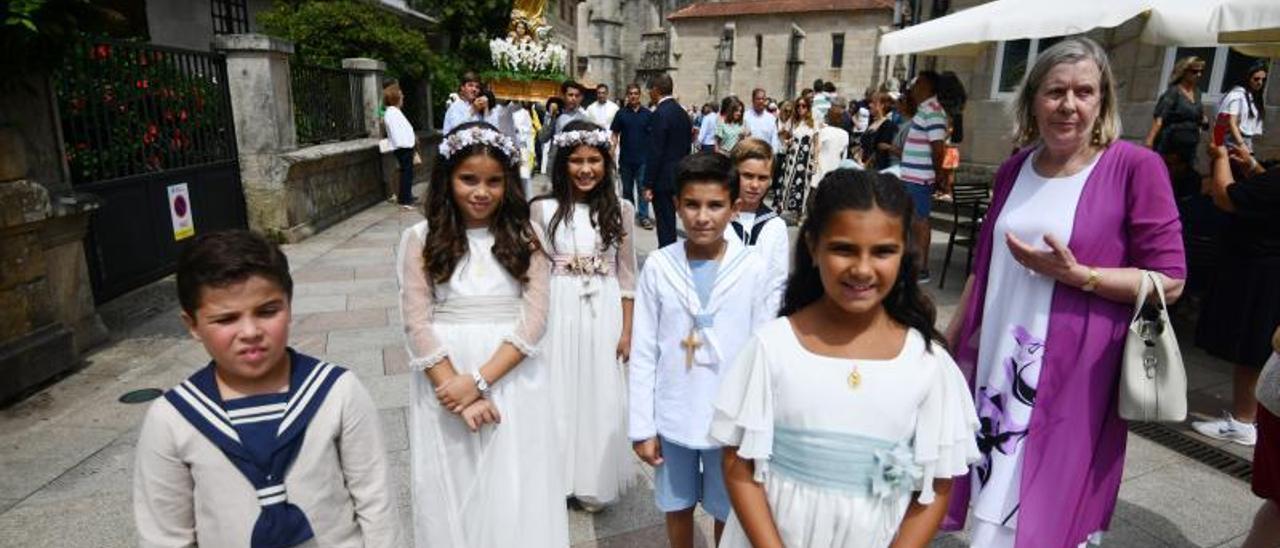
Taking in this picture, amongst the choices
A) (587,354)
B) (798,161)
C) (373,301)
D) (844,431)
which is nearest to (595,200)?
(587,354)

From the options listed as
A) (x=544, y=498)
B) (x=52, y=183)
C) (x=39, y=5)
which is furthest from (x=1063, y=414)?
(x=52, y=183)

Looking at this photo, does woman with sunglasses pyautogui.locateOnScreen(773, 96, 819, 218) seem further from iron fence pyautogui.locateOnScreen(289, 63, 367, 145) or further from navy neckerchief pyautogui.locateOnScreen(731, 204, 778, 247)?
Answer: navy neckerchief pyautogui.locateOnScreen(731, 204, 778, 247)

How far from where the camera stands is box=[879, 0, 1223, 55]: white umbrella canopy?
5.33 metres

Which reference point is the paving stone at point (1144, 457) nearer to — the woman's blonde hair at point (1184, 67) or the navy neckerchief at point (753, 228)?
the navy neckerchief at point (753, 228)

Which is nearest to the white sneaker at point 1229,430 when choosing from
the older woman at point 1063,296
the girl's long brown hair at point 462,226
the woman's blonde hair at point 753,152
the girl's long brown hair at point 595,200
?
the older woman at point 1063,296

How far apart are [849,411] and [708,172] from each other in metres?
1.02

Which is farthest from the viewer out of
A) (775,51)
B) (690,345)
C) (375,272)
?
(775,51)

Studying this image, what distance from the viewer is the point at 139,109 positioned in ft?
21.0

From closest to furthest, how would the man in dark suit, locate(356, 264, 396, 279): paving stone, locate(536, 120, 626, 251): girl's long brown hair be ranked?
locate(536, 120, 626, 251): girl's long brown hair
locate(356, 264, 396, 279): paving stone
the man in dark suit

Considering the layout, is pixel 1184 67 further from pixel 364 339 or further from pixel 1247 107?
pixel 364 339

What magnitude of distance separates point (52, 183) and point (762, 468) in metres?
5.42

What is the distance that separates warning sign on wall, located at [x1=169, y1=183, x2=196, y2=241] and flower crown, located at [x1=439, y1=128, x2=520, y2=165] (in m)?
5.79

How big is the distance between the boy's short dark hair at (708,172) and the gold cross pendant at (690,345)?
49cm

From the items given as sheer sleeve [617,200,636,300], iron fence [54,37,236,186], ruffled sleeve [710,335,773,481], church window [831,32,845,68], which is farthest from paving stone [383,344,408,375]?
→ church window [831,32,845,68]
